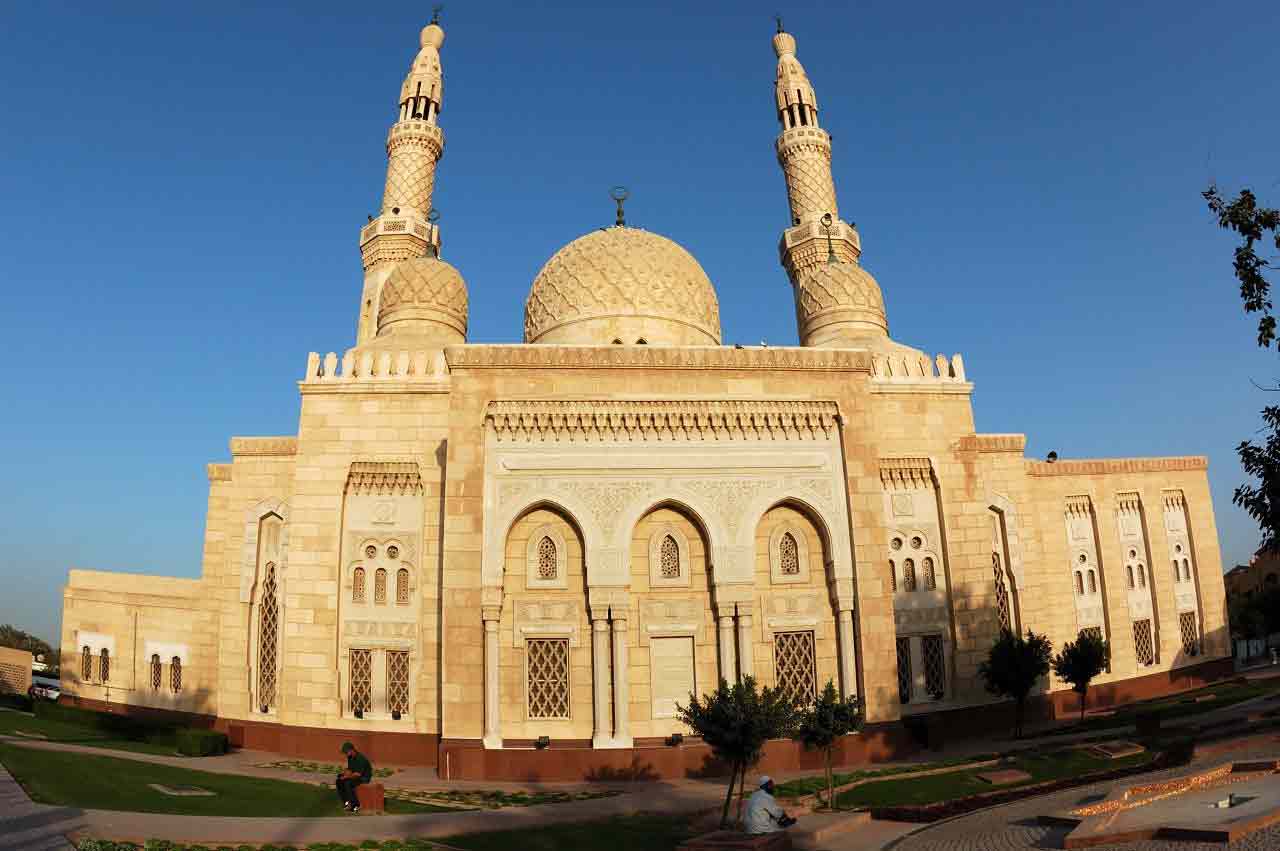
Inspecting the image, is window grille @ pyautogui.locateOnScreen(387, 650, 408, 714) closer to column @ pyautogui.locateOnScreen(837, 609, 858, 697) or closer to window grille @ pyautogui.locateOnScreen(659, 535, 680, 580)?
window grille @ pyautogui.locateOnScreen(659, 535, 680, 580)

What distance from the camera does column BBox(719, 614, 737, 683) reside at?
17094 mm

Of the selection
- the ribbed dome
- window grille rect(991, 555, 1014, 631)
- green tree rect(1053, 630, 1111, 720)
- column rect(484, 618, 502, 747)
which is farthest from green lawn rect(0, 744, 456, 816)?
the ribbed dome

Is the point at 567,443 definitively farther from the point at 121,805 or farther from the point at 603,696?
the point at 121,805

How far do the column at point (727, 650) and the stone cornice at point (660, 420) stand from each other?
145 inches

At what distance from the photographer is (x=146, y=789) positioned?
12.1 meters

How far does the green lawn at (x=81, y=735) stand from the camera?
680 inches

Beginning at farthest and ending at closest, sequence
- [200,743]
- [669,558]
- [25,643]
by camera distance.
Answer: [25,643] → [669,558] → [200,743]

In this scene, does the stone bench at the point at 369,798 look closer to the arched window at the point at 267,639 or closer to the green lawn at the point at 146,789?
Result: the green lawn at the point at 146,789

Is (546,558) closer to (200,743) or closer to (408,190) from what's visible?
(200,743)

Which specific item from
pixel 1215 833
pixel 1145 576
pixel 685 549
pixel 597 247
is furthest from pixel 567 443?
pixel 1145 576

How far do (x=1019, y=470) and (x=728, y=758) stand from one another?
1421cm

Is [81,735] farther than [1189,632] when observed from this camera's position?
No

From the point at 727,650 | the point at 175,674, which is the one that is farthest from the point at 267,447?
the point at 727,650

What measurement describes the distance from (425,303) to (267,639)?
9.43m
